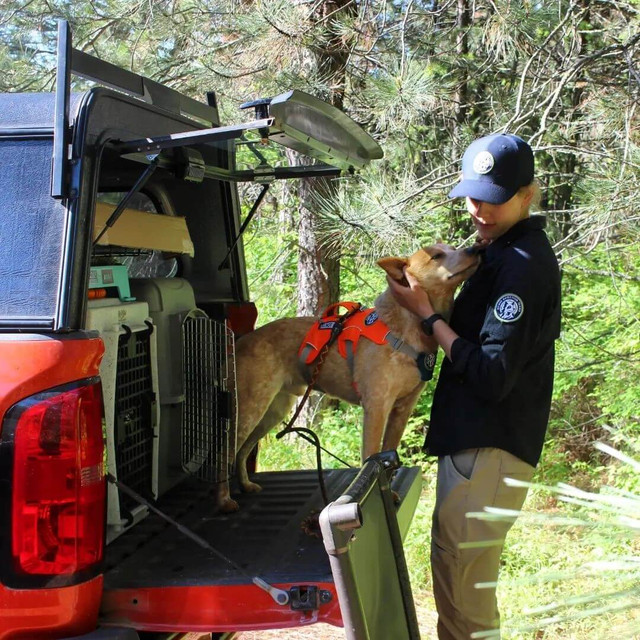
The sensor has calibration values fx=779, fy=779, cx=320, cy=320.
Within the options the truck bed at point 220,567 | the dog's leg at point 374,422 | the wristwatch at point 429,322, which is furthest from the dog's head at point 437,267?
the truck bed at point 220,567

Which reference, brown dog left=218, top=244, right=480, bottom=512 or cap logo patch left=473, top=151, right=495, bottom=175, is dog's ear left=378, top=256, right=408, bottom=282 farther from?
cap logo patch left=473, top=151, right=495, bottom=175

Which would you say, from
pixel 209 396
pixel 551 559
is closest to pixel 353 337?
pixel 209 396

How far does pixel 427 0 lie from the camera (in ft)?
24.1

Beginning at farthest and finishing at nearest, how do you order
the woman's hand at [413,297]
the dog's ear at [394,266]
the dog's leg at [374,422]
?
the dog's leg at [374,422]
the dog's ear at [394,266]
the woman's hand at [413,297]

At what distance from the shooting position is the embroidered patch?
366 centimetres

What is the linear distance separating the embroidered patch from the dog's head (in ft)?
0.89

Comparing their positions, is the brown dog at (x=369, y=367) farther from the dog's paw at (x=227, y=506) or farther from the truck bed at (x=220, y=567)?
the truck bed at (x=220, y=567)

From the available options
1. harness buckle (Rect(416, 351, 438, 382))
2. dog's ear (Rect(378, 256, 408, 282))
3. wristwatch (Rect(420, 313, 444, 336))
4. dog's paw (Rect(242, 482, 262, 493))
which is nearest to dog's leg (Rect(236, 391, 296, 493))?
dog's paw (Rect(242, 482, 262, 493))

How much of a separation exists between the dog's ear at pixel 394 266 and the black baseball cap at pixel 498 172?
1.92 feet

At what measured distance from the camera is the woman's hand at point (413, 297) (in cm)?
320

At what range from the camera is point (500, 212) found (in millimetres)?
2932

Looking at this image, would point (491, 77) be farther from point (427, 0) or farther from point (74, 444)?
point (74, 444)

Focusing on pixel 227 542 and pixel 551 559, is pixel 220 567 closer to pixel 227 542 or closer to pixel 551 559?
pixel 227 542

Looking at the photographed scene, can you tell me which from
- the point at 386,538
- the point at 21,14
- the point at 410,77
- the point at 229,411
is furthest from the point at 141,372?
the point at 21,14
